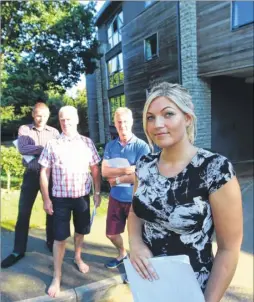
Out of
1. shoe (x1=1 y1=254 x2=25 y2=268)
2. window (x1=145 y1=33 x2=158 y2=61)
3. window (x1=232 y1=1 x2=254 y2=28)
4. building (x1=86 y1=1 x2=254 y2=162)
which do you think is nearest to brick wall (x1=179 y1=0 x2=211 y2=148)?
building (x1=86 y1=1 x2=254 y2=162)

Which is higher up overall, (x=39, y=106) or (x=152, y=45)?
(x=152, y=45)

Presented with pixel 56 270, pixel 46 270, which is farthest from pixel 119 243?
pixel 46 270

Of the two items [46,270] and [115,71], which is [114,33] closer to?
[115,71]

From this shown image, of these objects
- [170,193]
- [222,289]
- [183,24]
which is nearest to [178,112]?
[170,193]

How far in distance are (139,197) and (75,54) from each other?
4.81 feet

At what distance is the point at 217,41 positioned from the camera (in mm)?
2596

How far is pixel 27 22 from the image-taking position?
7.03 ft

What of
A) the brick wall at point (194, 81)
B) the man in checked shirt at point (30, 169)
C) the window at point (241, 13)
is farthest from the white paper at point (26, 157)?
the window at point (241, 13)

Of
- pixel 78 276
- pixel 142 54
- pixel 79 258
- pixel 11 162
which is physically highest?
pixel 142 54

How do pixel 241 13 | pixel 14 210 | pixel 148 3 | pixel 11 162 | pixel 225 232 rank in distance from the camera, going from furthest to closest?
pixel 241 13 < pixel 14 210 < pixel 148 3 < pixel 11 162 < pixel 225 232

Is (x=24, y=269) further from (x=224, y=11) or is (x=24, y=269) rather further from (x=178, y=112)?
(x=224, y=11)

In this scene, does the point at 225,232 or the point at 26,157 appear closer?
the point at 225,232

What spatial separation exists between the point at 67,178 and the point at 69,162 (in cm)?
14

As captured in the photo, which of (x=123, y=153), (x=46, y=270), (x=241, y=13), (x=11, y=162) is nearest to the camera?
(x=123, y=153)
